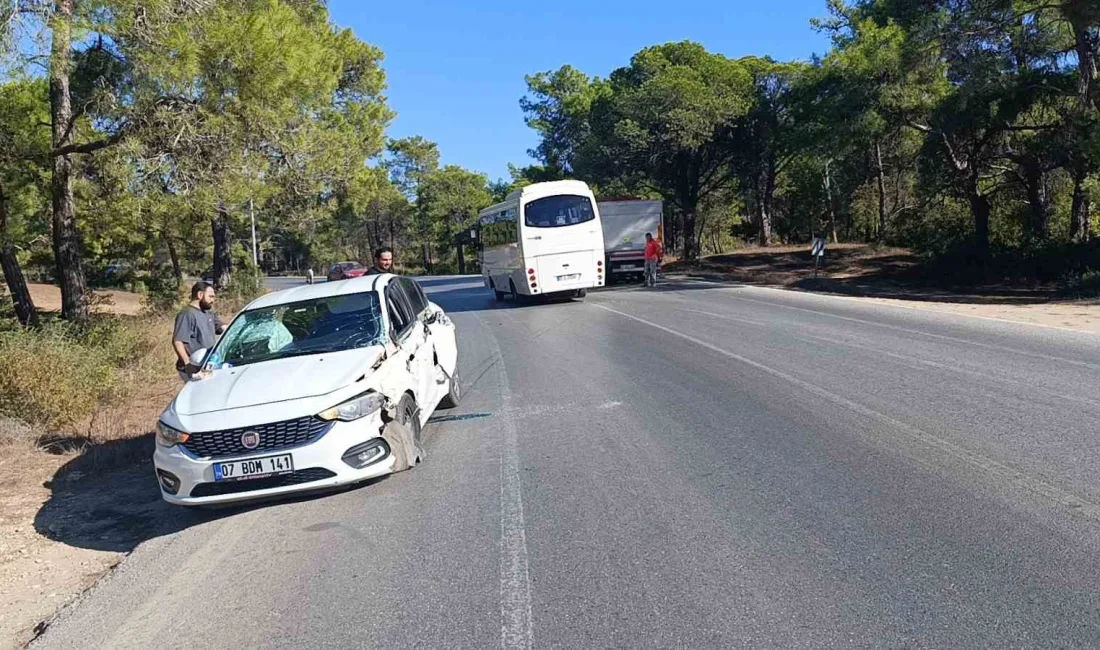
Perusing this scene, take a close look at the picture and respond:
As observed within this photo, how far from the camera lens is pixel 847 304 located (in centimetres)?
2183

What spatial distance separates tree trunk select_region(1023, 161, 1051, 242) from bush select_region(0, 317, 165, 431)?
26.2m

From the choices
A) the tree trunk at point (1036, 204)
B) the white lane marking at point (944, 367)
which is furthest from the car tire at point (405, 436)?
the tree trunk at point (1036, 204)

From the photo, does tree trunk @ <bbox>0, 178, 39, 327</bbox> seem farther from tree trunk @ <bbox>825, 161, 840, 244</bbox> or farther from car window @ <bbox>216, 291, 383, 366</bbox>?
tree trunk @ <bbox>825, 161, 840, 244</bbox>

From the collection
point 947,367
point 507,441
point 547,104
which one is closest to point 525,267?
point 947,367

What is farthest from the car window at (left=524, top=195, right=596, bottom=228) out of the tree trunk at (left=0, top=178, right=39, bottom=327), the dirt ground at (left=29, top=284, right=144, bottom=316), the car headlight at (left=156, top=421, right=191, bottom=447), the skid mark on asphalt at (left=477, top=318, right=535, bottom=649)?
the car headlight at (left=156, top=421, right=191, bottom=447)

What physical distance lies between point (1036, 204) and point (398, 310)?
2623cm

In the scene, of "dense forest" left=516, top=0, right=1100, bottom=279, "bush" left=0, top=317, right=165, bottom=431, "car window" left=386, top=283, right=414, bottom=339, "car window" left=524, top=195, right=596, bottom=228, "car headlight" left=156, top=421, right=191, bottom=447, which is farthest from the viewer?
"car window" left=524, top=195, right=596, bottom=228

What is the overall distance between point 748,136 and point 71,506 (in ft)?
128

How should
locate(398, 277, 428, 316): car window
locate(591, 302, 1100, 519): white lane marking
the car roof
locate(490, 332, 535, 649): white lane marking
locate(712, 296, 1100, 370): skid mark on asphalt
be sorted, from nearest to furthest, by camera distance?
locate(490, 332, 535, 649): white lane marking, locate(591, 302, 1100, 519): white lane marking, the car roof, locate(398, 277, 428, 316): car window, locate(712, 296, 1100, 370): skid mark on asphalt

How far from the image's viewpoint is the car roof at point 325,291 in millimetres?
8648

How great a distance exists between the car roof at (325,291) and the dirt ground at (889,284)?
12.2m

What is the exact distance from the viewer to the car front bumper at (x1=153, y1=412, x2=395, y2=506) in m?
6.45

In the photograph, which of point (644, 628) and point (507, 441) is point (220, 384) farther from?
point (644, 628)

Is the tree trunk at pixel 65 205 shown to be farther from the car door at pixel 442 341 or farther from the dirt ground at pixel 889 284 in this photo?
the dirt ground at pixel 889 284
